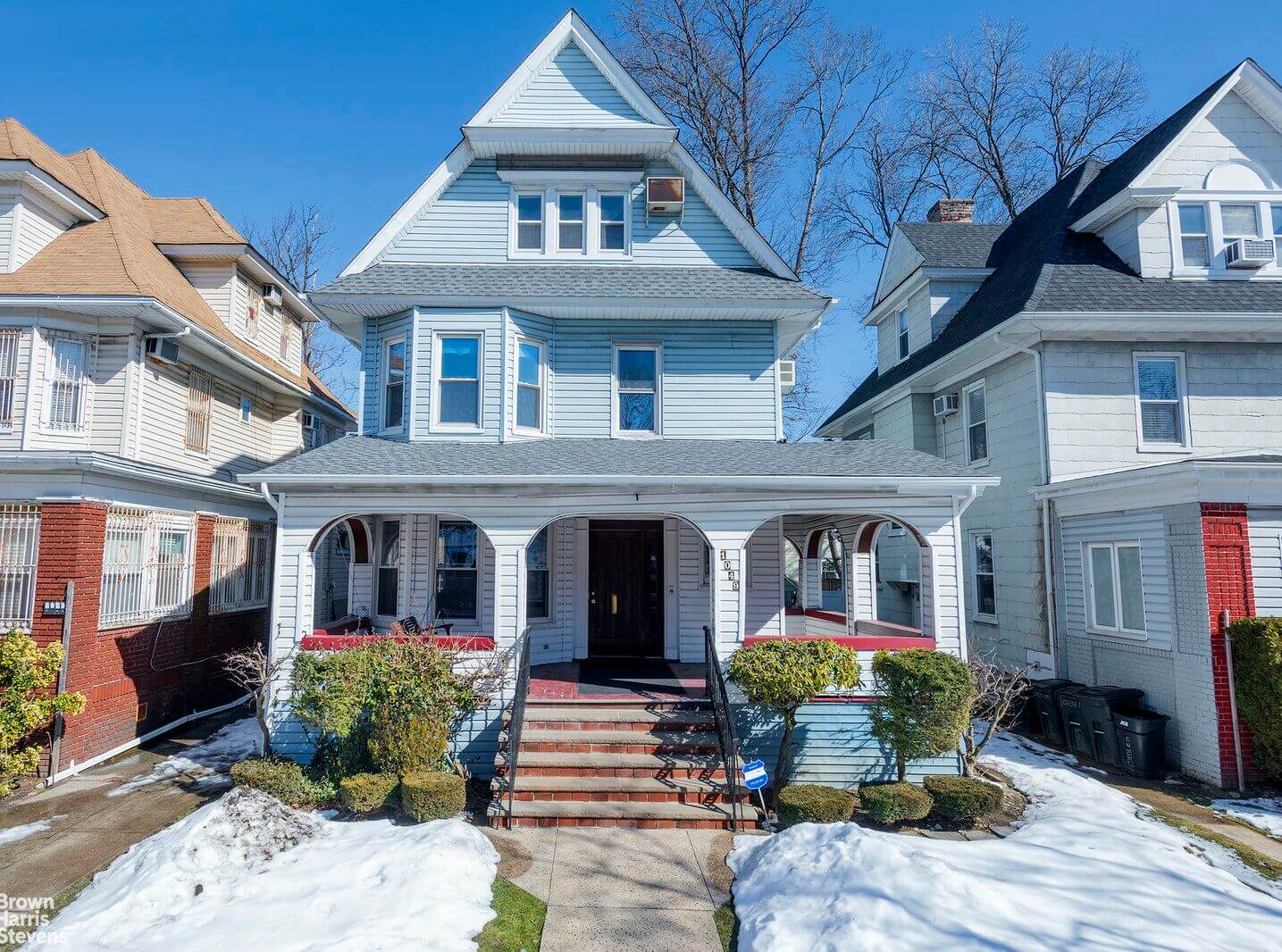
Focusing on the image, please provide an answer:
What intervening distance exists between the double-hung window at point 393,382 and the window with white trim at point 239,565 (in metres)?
4.70

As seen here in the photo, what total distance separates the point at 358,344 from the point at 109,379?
3.69 metres

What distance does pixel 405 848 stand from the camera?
6.65 metres

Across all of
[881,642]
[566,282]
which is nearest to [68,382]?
[566,282]

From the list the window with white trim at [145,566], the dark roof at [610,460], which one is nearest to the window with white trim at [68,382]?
the window with white trim at [145,566]

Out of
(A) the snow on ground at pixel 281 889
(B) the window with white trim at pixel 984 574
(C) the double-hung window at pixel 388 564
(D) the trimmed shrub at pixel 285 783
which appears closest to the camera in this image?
(A) the snow on ground at pixel 281 889

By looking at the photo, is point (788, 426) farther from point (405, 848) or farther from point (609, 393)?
point (405, 848)

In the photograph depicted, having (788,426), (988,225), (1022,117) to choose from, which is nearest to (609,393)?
(988,225)

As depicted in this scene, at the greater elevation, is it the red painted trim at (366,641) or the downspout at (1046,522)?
the downspout at (1046,522)

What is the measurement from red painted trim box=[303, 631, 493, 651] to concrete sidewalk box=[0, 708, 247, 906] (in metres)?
2.09

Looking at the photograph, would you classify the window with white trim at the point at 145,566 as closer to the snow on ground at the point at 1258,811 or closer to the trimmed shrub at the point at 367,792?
the trimmed shrub at the point at 367,792

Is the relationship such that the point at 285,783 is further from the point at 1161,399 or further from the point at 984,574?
the point at 1161,399

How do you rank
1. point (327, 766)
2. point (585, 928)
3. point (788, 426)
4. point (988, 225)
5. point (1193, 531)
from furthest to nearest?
point (788, 426) < point (988, 225) < point (1193, 531) < point (327, 766) < point (585, 928)

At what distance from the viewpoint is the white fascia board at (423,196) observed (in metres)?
11.9

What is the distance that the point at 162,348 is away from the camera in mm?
11578
